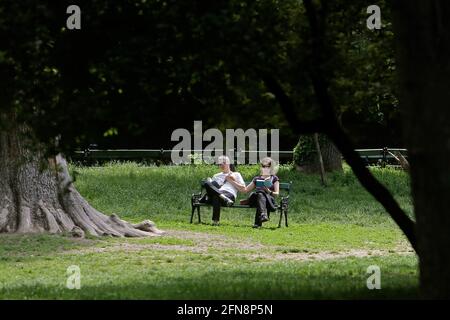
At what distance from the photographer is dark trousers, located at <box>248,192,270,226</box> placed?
17906 mm

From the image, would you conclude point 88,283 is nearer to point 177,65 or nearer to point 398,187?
point 177,65

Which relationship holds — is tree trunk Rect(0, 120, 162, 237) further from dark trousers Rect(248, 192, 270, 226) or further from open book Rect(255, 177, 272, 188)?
open book Rect(255, 177, 272, 188)

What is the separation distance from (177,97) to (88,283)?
2.80 m

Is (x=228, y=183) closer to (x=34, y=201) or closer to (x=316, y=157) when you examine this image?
(x=34, y=201)

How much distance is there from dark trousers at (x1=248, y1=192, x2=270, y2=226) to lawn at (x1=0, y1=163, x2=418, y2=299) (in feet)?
1.16

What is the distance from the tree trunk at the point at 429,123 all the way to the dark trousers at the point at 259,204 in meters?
11.2

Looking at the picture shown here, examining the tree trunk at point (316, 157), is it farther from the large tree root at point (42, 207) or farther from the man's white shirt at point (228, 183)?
the large tree root at point (42, 207)

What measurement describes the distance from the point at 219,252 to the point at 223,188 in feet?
14.1

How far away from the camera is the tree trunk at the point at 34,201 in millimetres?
15648

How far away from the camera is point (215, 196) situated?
60.0 ft

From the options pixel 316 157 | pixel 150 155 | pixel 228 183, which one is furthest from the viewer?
pixel 150 155

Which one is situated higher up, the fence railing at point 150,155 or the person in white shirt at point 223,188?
the fence railing at point 150,155

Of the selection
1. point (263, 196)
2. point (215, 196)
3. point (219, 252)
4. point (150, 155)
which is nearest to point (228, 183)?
point (215, 196)

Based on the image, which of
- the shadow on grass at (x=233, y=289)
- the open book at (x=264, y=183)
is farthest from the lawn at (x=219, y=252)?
the open book at (x=264, y=183)
